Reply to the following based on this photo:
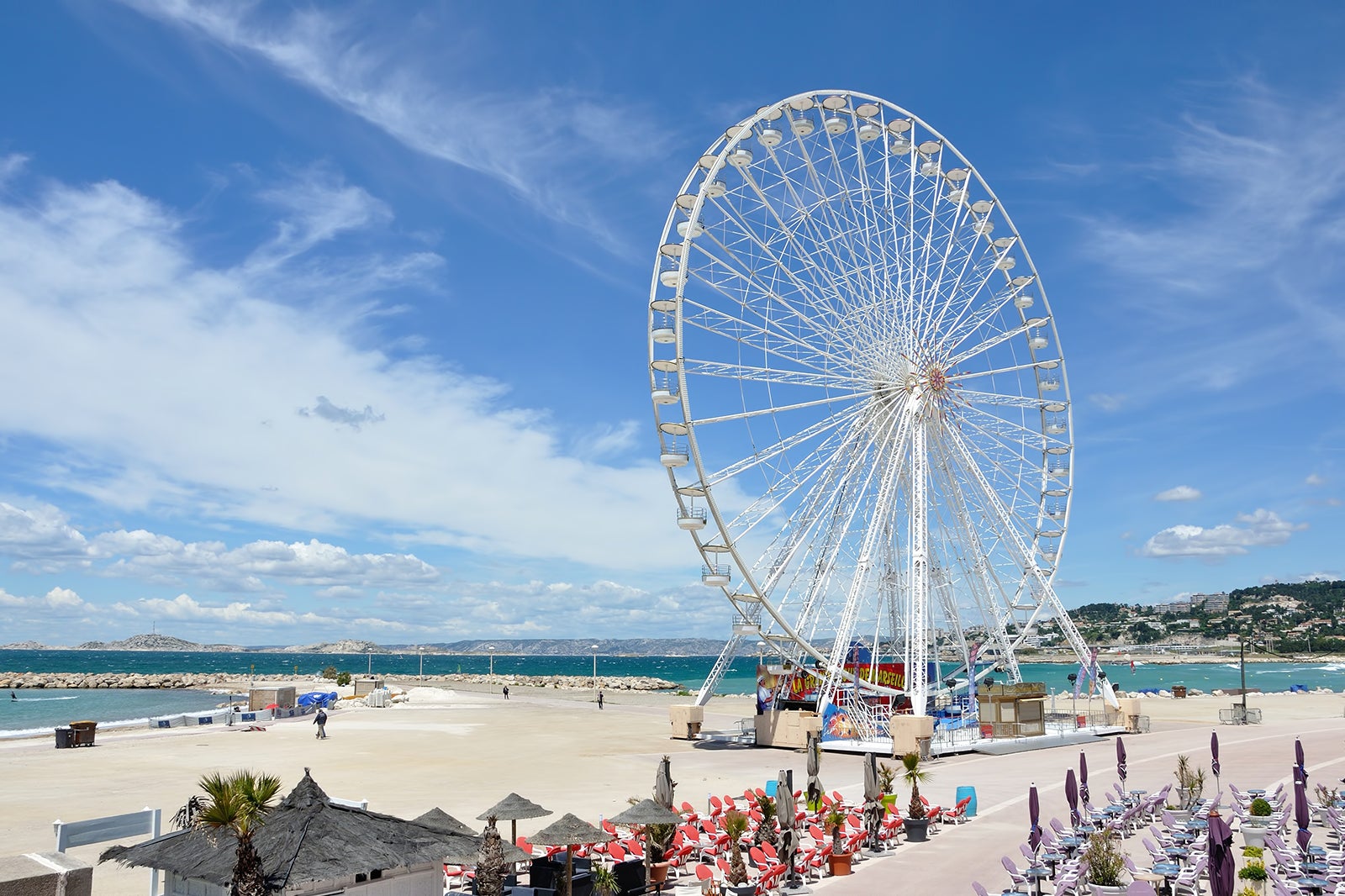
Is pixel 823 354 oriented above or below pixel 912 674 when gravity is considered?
above

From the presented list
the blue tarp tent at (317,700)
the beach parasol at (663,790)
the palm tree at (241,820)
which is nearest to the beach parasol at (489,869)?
the palm tree at (241,820)

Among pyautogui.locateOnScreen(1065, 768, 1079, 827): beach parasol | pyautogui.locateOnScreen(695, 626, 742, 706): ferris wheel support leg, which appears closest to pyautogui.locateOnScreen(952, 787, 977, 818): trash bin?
pyautogui.locateOnScreen(1065, 768, 1079, 827): beach parasol

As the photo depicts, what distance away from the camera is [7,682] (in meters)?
111

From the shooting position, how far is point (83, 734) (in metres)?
36.6

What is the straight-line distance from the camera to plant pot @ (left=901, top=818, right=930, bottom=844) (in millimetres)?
17594

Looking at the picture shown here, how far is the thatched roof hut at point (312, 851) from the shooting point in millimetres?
10375

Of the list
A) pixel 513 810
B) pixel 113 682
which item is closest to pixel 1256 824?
pixel 513 810

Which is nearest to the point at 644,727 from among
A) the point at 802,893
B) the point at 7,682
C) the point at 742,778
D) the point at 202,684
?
the point at 742,778

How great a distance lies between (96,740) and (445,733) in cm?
1339

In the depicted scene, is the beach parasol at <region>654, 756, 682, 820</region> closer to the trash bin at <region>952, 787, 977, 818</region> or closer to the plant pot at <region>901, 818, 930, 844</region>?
the plant pot at <region>901, 818, 930, 844</region>

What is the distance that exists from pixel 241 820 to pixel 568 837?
15.3 feet

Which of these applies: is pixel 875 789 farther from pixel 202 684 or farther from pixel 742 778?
pixel 202 684

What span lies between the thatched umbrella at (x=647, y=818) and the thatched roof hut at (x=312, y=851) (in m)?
2.96

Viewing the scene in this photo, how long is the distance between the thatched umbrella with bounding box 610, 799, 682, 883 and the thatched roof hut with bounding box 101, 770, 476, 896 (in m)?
2.96
